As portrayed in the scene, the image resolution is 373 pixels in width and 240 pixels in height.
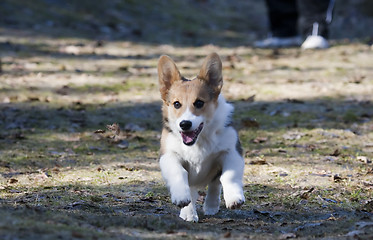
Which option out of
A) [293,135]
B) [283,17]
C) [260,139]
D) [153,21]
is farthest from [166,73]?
[153,21]

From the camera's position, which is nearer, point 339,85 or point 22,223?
point 22,223

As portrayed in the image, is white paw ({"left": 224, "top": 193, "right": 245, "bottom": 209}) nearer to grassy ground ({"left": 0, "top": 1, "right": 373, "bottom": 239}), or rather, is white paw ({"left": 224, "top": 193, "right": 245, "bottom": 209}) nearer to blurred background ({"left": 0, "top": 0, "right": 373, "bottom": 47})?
grassy ground ({"left": 0, "top": 1, "right": 373, "bottom": 239})

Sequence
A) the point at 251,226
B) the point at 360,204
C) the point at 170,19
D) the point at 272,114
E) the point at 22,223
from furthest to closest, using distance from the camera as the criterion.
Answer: the point at 170,19
the point at 272,114
the point at 360,204
the point at 251,226
the point at 22,223

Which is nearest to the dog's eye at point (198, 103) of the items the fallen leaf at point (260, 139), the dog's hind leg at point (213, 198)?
the dog's hind leg at point (213, 198)

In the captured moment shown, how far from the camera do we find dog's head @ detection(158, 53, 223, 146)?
484 cm

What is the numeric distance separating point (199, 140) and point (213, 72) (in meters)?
0.67

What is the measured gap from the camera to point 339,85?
35.7 feet

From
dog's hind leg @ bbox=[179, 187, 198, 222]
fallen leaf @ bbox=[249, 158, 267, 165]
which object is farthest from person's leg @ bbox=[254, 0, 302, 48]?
dog's hind leg @ bbox=[179, 187, 198, 222]

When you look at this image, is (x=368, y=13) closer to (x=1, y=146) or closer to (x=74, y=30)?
(x=74, y=30)

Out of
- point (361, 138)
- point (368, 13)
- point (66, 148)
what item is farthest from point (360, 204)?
point (368, 13)

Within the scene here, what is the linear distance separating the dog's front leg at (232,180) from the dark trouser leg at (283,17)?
1061 centimetres

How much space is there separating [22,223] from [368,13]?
17.9 meters

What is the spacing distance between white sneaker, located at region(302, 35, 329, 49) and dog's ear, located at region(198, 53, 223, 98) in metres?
9.41

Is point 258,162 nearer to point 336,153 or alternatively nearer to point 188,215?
point 336,153
